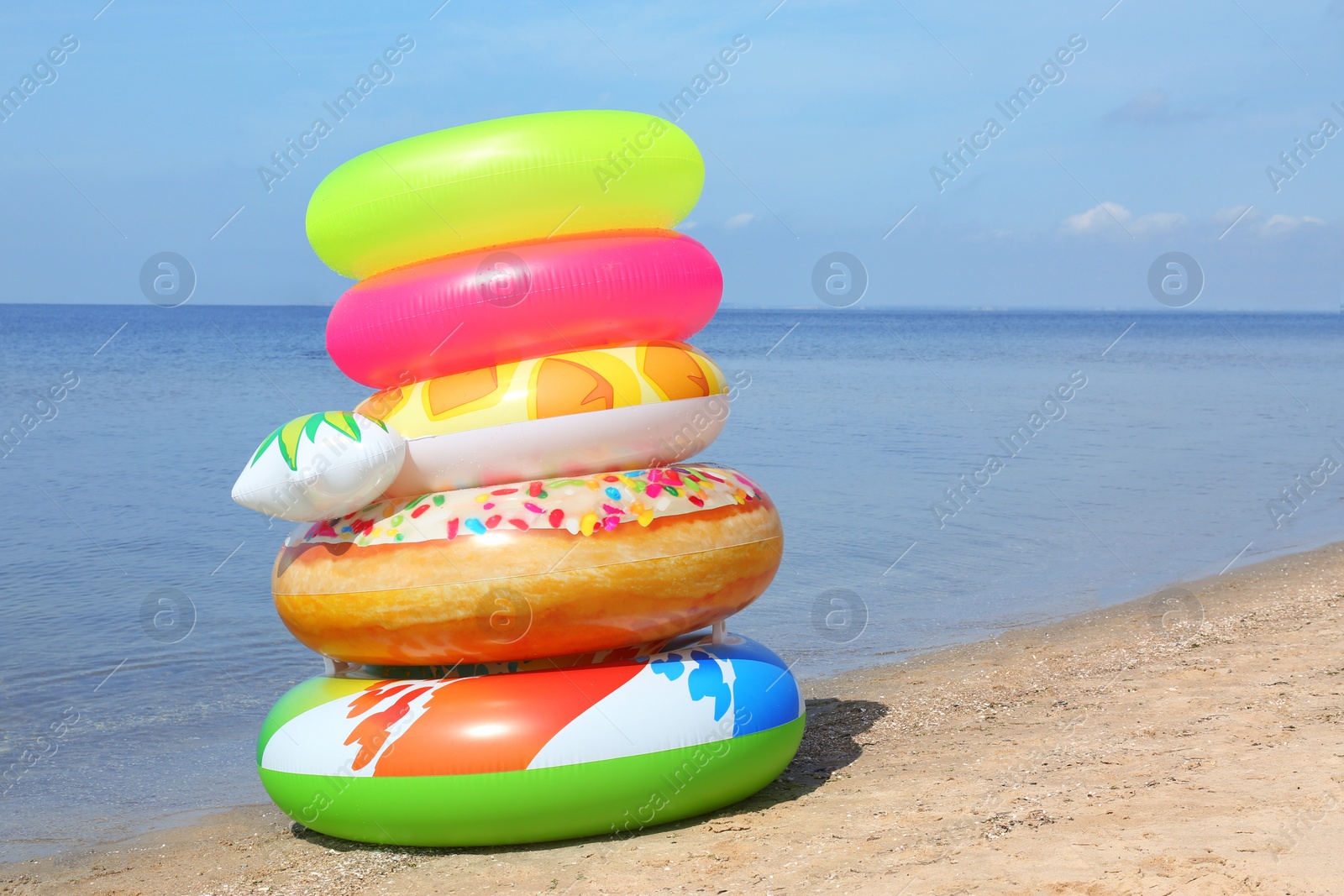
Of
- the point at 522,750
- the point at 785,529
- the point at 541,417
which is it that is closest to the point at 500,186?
the point at 541,417

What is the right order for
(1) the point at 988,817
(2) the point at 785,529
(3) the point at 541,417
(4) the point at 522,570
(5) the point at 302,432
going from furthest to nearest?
(2) the point at 785,529
(3) the point at 541,417
(5) the point at 302,432
(4) the point at 522,570
(1) the point at 988,817

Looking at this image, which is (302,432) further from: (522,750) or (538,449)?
(522,750)

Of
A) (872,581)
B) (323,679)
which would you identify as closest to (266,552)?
(872,581)

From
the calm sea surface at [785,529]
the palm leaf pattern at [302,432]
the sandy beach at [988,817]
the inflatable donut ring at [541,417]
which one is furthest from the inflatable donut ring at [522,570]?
the calm sea surface at [785,529]

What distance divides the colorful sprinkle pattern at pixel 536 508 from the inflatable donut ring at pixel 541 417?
82mm

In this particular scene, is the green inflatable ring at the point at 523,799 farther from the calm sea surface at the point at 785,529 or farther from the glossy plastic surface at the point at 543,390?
the calm sea surface at the point at 785,529

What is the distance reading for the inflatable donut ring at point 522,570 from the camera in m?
5.06

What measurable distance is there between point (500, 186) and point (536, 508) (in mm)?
1435

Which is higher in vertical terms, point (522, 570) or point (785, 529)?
point (522, 570)

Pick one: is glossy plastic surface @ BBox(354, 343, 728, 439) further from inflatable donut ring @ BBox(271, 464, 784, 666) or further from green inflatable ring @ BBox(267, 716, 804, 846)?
green inflatable ring @ BBox(267, 716, 804, 846)

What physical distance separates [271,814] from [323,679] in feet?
3.77

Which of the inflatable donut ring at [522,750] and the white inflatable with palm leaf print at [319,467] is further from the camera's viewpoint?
the white inflatable with palm leaf print at [319,467]

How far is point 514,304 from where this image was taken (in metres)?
5.35

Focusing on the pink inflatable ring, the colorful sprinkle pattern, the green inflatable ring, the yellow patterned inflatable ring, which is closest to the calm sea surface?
the green inflatable ring
